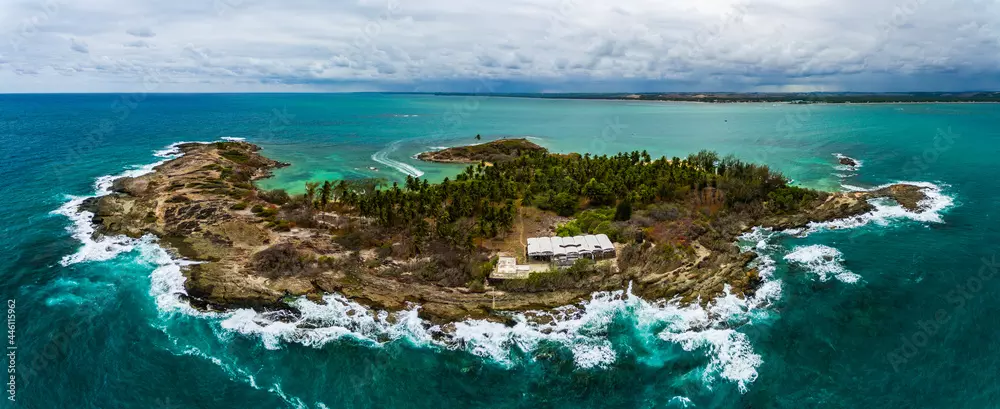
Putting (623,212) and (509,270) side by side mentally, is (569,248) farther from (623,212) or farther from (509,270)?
(623,212)

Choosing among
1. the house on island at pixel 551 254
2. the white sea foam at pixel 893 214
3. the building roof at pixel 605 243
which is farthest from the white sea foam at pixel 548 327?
the white sea foam at pixel 893 214

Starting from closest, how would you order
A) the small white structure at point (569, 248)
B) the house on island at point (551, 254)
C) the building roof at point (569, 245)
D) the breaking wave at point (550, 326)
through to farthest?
the breaking wave at point (550, 326) < the house on island at point (551, 254) < the small white structure at point (569, 248) < the building roof at point (569, 245)

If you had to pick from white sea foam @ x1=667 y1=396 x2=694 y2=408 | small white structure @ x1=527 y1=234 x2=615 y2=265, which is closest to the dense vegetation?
small white structure @ x1=527 y1=234 x2=615 y2=265

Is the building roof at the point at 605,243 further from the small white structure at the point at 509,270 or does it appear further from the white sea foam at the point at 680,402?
the white sea foam at the point at 680,402

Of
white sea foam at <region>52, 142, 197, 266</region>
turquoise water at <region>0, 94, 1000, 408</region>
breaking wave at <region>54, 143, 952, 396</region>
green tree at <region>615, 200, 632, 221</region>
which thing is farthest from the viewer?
green tree at <region>615, 200, 632, 221</region>

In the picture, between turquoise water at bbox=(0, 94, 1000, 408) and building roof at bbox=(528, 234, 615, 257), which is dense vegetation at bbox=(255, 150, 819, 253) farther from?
turquoise water at bbox=(0, 94, 1000, 408)

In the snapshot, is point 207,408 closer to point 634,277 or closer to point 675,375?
point 675,375
